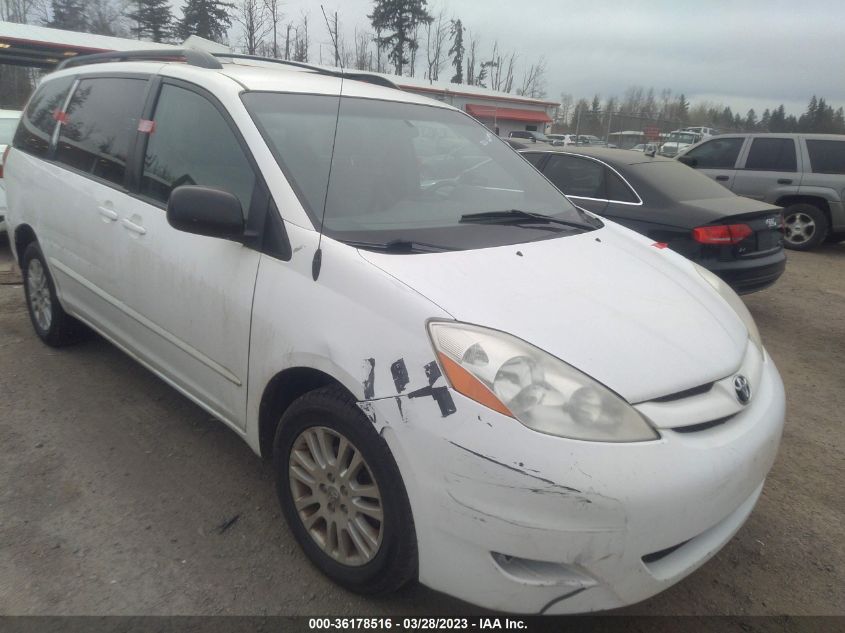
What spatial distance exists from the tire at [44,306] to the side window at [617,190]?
4.51m

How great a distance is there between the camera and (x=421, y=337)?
1927mm

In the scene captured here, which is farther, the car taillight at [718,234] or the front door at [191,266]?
the car taillight at [718,234]

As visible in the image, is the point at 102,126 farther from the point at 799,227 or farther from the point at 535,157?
the point at 799,227

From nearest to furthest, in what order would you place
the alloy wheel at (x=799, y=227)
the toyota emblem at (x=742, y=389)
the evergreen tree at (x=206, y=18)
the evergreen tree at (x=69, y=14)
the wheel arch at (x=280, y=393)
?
the toyota emblem at (x=742, y=389) → the wheel arch at (x=280, y=393) → the alloy wheel at (x=799, y=227) → the evergreen tree at (x=206, y=18) → the evergreen tree at (x=69, y=14)

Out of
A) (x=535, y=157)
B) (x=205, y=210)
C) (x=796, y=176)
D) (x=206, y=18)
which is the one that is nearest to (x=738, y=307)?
(x=205, y=210)

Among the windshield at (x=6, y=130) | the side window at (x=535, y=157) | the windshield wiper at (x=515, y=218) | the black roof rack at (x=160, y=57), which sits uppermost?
the black roof rack at (x=160, y=57)

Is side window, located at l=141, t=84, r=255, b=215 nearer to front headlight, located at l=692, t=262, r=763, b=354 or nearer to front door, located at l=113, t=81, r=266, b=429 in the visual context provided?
front door, located at l=113, t=81, r=266, b=429

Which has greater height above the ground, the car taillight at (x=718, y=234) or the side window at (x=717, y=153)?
the side window at (x=717, y=153)

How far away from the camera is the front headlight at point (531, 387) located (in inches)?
71.2

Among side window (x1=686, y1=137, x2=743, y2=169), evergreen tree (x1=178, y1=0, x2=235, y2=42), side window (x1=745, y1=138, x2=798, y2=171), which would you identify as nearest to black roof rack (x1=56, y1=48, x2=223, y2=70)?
side window (x1=686, y1=137, x2=743, y2=169)

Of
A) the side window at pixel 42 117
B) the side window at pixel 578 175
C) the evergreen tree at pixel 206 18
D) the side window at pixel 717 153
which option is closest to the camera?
the side window at pixel 42 117

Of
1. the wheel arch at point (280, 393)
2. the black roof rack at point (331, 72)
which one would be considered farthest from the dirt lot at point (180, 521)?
the black roof rack at point (331, 72)

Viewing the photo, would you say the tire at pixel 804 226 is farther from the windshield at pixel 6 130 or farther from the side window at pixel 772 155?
the windshield at pixel 6 130

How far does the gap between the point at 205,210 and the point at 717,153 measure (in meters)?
10.0
